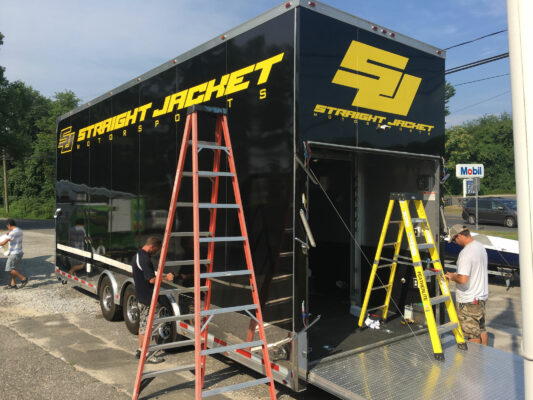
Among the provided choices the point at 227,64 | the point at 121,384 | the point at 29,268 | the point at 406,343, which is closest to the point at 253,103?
the point at 227,64

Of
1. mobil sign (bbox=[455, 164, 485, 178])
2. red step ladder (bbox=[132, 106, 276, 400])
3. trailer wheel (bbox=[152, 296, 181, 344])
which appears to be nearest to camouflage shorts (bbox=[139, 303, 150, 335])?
trailer wheel (bbox=[152, 296, 181, 344])

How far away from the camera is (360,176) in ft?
18.8

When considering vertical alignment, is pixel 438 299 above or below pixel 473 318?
above

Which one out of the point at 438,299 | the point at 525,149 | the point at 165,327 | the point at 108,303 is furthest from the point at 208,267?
the point at 108,303

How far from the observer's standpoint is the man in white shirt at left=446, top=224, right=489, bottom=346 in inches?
190

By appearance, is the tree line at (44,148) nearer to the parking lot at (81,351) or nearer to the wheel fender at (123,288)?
the parking lot at (81,351)

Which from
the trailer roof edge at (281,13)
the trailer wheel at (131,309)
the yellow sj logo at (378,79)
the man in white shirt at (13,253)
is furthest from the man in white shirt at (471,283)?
the man in white shirt at (13,253)

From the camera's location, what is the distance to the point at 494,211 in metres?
23.2

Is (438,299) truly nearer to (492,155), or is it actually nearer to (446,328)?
(446,328)

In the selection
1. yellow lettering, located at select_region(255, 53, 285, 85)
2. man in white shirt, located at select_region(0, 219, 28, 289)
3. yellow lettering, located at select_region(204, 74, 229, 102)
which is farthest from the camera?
man in white shirt, located at select_region(0, 219, 28, 289)

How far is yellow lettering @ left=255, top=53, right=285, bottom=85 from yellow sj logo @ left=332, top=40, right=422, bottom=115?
545 millimetres

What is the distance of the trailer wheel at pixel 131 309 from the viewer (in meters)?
5.96

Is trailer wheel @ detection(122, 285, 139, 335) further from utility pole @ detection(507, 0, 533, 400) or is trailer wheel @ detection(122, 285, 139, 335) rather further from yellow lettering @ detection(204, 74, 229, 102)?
utility pole @ detection(507, 0, 533, 400)

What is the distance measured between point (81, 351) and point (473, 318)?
189 inches
